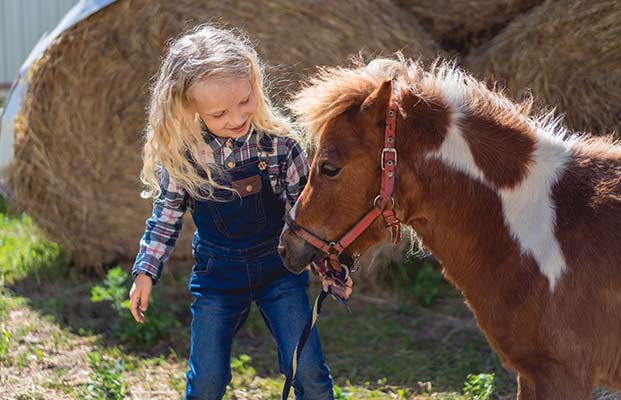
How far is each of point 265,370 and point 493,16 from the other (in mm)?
2153

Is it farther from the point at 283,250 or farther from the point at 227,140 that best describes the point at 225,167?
the point at 283,250

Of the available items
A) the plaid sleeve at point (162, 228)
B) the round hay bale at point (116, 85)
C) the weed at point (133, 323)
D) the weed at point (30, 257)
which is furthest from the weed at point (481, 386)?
the weed at point (30, 257)

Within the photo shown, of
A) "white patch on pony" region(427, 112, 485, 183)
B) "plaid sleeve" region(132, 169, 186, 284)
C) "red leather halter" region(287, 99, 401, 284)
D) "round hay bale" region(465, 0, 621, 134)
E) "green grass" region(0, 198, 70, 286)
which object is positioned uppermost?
"round hay bale" region(465, 0, 621, 134)

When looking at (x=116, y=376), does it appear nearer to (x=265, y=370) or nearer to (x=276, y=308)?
(x=265, y=370)

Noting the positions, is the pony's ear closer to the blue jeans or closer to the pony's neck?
the pony's neck

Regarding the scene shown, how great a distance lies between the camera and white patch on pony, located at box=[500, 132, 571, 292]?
234 centimetres

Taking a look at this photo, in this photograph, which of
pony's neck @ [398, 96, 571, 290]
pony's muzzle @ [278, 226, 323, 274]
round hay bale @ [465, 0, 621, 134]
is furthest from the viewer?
round hay bale @ [465, 0, 621, 134]

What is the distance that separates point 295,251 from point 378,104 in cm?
49

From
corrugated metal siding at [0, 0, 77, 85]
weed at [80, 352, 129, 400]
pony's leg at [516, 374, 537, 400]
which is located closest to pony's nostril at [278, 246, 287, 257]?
pony's leg at [516, 374, 537, 400]

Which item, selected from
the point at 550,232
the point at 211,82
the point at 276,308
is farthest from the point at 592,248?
the point at 211,82

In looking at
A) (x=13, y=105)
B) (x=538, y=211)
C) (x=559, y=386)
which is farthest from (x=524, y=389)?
(x=13, y=105)

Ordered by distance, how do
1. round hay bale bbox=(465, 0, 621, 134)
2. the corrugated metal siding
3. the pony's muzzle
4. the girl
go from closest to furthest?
the pony's muzzle
the girl
round hay bale bbox=(465, 0, 621, 134)
the corrugated metal siding

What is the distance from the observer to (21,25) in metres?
8.84

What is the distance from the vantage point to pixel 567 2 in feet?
12.7
